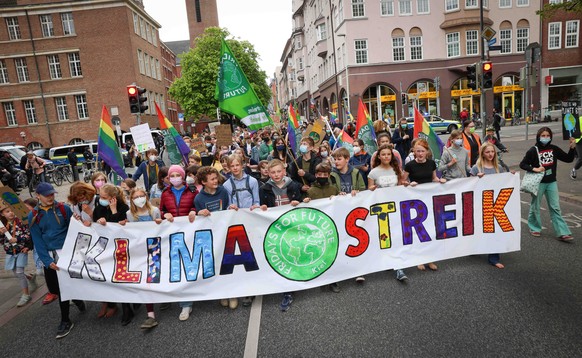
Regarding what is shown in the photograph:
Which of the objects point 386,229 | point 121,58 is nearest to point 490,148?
point 386,229

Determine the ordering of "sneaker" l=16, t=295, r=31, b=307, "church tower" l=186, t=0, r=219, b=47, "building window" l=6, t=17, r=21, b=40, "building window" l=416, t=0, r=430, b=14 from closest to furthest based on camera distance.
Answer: "sneaker" l=16, t=295, r=31, b=307 → "building window" l=416, t=0, r=430, b=14 → "building window" l=6, t=17, r=21, b=40 → "church tower" l=186, t=0, r=219, b=47

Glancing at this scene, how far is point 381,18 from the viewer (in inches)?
1339

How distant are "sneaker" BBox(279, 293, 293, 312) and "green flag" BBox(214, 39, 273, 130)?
133 inches

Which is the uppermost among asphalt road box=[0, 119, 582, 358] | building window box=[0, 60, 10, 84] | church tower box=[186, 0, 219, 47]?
church tower box=[186, 0, 219, 47]

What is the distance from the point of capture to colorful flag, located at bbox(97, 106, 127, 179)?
6.79m

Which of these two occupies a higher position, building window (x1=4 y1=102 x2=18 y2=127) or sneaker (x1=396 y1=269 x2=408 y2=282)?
building window (x1=4 y1=102 x2=18 y2=127)

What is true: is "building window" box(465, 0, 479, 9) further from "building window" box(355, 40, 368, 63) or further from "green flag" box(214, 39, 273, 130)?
"green flag" box(214, 39, 273, 130)

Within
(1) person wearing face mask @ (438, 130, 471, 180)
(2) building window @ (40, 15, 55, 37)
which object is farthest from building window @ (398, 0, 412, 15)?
(2) building window @ (40, 15, 55, 37)

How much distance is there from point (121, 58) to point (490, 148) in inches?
1509

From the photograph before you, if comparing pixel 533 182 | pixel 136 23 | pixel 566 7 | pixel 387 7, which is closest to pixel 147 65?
pixel 136 23

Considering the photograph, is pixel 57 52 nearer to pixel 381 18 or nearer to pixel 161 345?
pixel 381 18

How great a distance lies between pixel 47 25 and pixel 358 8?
28812 mm

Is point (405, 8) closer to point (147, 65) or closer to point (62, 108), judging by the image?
point (147, 65)

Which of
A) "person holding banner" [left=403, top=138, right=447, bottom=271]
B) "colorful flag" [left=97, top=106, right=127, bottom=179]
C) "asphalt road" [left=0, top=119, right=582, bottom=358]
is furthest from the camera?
"colorful flag" [left=97, top=106, right=127, bottom=179]
